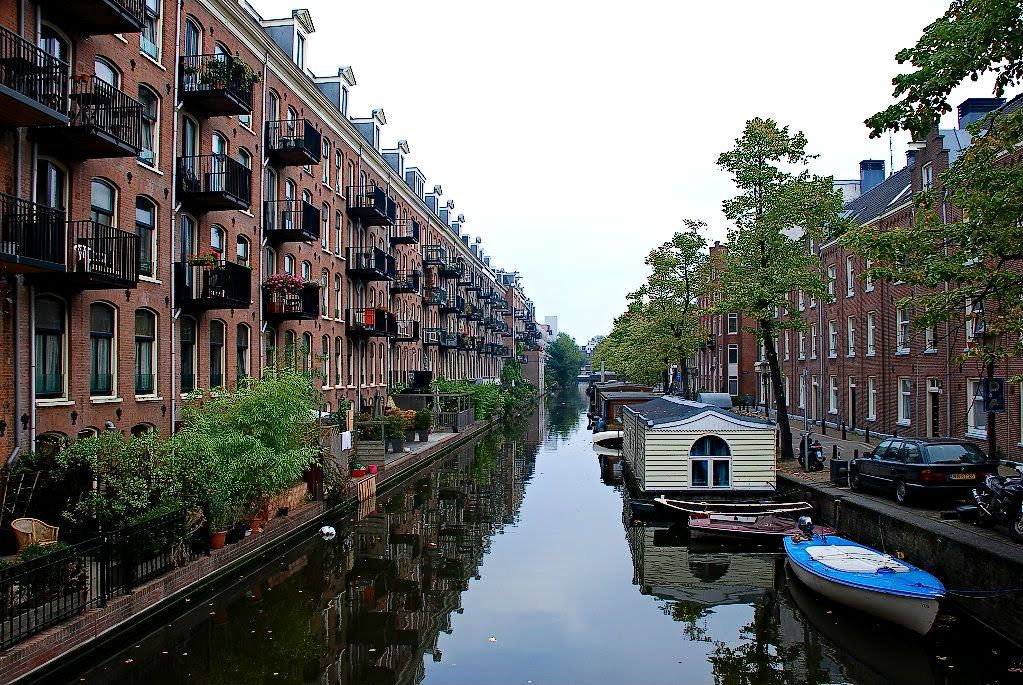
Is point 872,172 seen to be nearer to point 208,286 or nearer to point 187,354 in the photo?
point 208,286

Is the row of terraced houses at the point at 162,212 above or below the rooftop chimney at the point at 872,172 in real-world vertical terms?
below

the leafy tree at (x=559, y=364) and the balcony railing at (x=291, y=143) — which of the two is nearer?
the balcony railing at (x=291, y=143)

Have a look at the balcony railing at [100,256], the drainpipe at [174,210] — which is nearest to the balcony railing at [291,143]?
the drainpipe at [174,210]

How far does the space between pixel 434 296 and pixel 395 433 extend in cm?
2181

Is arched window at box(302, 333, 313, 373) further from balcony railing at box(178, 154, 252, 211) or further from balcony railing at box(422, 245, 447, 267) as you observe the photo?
balcony railing at box(422, 245, 447, 267)

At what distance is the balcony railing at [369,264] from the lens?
36312 mm

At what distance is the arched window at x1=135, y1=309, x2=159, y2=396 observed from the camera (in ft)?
62.3

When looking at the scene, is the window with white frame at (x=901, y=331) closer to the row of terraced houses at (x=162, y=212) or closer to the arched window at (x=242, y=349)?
the row of terraced houses at (x=162, y=212)

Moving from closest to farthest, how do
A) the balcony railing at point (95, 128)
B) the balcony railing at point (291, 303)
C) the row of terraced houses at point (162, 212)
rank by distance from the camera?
the row of terraced houses at point (162, 212)
the balcony railing at point (95, 128)
the balcony railing at point (291, 303)

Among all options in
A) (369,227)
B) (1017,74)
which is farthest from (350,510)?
(369,227)

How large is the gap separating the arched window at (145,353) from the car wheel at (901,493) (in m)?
17.6

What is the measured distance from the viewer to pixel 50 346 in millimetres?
16047

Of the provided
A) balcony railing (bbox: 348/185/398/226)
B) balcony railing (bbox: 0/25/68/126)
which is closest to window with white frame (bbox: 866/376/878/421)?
balcony railing (bbox: 348/185/398/226)

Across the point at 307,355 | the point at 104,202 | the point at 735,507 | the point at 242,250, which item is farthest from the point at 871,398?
the point at 104,202
